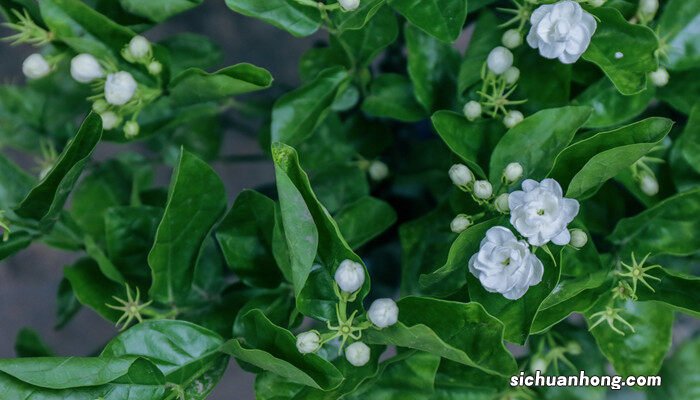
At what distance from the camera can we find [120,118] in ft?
1.94

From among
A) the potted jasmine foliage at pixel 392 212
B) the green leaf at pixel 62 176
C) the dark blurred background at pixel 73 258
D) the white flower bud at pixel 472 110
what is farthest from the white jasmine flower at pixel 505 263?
the dark blurred background at pixel 73 258

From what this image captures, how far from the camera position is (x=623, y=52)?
0.54 meters

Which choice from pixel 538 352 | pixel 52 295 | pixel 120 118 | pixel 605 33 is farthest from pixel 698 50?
pixel 52 295

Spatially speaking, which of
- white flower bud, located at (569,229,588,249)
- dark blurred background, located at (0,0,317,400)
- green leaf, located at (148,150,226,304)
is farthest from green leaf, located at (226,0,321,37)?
dark blurred background, located at (0,0,317,400)

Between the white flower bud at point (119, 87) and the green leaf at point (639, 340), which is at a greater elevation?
the white flower bud at point (119, 87)

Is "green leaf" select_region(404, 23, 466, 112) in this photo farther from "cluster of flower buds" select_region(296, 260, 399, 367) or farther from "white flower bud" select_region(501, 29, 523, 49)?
"cluster of flower buds" select_region(296, 260, 399, 367)

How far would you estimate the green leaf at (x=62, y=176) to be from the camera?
1.66 feet

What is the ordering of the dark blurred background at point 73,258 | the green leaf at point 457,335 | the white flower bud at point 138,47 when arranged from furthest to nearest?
the dark blurred background at point 73,258
the white flower bud at point 138,47
the green leaf at point 457,335

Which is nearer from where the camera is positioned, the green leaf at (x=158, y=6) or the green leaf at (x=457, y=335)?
the green leaf at (x=457, y=335)

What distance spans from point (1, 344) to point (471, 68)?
0.71 m

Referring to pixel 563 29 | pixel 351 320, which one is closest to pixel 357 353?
pixel 351 320

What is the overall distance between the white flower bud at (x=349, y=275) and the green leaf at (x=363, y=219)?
0.10m

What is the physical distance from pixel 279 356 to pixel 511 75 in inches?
9.2

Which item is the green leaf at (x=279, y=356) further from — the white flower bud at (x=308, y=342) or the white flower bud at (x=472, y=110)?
the white flower bud at (x=472, y=110)
